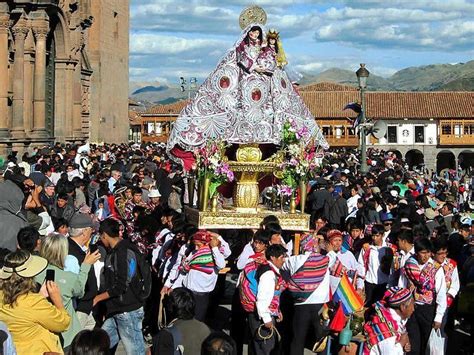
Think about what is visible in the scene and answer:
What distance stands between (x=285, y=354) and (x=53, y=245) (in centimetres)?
298

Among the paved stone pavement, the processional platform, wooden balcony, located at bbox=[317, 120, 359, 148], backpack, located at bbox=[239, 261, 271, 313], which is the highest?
wooden balcony, located at bbox=[317, 120, 359, 148]

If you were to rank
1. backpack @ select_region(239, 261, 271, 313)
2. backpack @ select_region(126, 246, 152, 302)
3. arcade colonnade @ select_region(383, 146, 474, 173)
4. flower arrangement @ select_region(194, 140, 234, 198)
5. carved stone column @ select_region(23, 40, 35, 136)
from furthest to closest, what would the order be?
arcade colonnade @ select_region(383, 146, 474, 173), carved stone column @ select_region(23, 40, 35, 136), flower arrangement @ select_region(194, 140, 234, 198), backpack @ select_region(239, 261, 271, 313), backpack @ select_region(126, 246, 152, 302)

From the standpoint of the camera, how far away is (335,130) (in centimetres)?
8381

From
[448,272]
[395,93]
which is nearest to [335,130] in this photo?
[395,93]

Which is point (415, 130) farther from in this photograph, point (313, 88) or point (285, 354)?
point (285, 354)

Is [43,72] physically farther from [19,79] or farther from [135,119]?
[135,119]

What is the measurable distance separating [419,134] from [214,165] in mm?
74143

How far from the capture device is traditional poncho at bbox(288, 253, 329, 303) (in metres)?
8.82

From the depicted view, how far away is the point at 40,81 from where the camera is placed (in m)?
32.9

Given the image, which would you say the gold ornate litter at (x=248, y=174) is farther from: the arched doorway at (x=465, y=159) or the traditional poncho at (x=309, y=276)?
the arched doorway at (x=465, y=159)

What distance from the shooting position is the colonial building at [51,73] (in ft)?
99.8

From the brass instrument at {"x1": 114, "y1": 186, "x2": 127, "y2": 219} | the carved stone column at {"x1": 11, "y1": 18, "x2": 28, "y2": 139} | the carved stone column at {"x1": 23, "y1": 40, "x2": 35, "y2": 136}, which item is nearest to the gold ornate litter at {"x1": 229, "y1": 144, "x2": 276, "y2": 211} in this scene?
the brass instrument at {"x1": 114, "y1": 186, "x2": 127, "y2": 219}

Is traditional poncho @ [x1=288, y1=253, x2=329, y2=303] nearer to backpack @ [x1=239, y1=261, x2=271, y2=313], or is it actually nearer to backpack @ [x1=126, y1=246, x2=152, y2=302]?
backpack @ [x1=239, y1=261, x2=271, y2=313]

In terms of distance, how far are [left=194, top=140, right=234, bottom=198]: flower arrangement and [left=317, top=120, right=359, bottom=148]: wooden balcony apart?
67688mm
